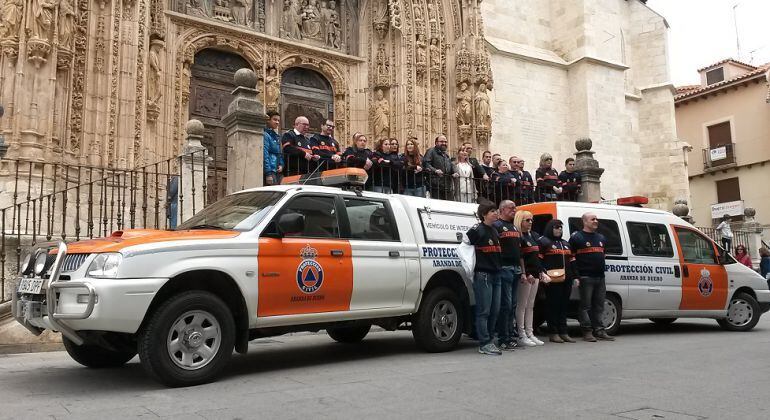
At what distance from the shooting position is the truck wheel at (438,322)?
7184 mm

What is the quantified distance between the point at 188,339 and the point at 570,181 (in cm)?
1084

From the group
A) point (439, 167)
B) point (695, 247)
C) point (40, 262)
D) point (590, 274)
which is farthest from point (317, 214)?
point (695, 247)

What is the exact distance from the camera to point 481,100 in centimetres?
1733

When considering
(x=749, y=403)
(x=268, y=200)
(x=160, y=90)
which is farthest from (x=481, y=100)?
(x=749, y=403)

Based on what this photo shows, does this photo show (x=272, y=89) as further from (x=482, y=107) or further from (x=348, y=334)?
(x=348, y=334)

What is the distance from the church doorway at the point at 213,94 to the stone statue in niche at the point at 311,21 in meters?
2.19

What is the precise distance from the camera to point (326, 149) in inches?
416

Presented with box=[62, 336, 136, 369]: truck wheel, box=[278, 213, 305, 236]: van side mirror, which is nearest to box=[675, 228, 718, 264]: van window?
box=[278, 213, 305, 236]: van side mirror

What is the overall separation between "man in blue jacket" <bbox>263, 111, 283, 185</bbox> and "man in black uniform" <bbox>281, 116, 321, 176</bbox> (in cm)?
19

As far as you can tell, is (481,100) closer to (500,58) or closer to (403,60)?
(403,60)

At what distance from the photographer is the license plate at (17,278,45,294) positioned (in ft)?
17.4

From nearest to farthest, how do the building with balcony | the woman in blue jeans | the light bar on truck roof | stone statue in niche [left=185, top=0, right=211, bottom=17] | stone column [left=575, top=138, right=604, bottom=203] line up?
the light bar on truck roof, the woman in blue jeans, stone column [left=575, top=138, right=604, bottom=203], stone statue in niche [left=185, top=0, right=211, bottom=17], the building with balcony

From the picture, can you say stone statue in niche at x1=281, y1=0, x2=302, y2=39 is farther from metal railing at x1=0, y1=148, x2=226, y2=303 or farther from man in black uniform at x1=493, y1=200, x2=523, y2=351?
man in black uniform at x1=493, y1=200, x2=523, y2=351

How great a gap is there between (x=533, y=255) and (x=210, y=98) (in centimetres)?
969
